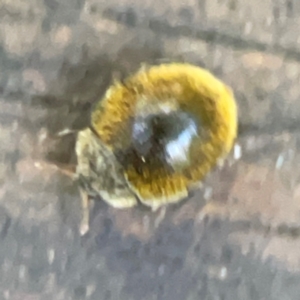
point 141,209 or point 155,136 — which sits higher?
point 155,136

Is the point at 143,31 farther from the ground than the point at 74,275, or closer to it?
farther from the ground

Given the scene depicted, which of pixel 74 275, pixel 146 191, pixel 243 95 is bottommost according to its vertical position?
pixel 74 275

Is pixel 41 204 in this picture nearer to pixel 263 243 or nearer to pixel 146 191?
pixel 146 191

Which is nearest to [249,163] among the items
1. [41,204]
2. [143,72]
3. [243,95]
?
[243,95]

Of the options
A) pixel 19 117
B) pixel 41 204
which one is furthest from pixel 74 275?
pixel 19 117

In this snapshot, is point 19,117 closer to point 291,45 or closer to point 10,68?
point 10,68

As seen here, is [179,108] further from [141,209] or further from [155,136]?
[141,209]

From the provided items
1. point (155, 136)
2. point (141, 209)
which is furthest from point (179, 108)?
point (141, 209)
